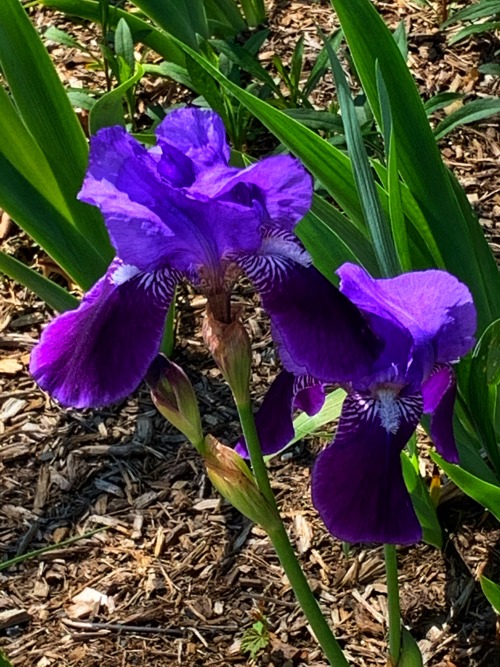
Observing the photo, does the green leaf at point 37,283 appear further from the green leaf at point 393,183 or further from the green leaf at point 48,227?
the green leaf at point 393,183

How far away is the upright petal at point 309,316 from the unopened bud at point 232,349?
4 cm

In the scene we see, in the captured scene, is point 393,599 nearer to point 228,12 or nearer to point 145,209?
point 145,209

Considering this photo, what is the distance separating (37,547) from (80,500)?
0.11 m

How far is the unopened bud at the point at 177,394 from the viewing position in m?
0.98

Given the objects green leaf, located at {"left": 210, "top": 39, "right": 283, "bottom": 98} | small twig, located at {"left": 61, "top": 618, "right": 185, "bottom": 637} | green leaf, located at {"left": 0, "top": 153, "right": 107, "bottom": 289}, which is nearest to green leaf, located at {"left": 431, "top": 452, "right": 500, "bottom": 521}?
small twig, located at {"left": 61, "top": 618, "right": 185, "bottom": 637}

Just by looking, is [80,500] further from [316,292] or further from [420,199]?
[316,292]

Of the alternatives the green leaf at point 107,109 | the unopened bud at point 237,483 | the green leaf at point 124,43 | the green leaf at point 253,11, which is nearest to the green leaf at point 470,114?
the green leaf at point 107,109

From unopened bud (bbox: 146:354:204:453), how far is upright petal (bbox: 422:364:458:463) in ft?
0.77

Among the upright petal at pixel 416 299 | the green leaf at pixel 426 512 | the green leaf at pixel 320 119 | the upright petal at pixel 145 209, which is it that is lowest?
the green leaf at pixel 426 512

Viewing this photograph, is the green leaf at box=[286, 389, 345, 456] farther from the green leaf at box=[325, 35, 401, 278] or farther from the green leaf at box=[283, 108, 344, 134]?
the green leaf at box=[283, 108, 344, 134]

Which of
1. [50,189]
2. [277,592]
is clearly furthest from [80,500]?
[50,189]

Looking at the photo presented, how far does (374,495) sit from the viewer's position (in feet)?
2.90

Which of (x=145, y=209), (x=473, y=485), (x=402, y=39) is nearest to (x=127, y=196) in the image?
(x=145, y=209)

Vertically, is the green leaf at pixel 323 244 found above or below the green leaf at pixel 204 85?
below
